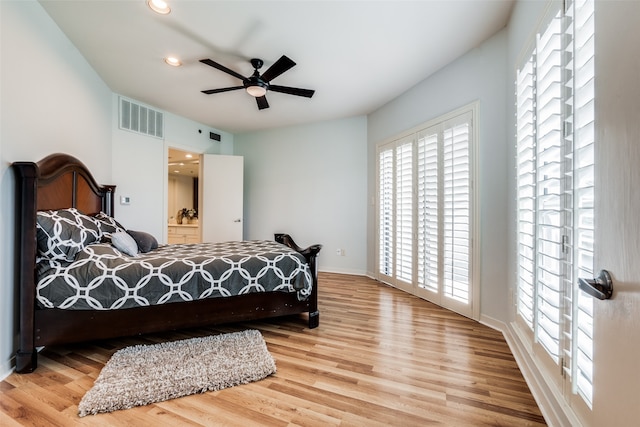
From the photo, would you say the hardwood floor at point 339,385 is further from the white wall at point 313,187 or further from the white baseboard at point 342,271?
the white wall at point 313,187

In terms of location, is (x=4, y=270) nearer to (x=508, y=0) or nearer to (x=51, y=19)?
(x=51, y=19)

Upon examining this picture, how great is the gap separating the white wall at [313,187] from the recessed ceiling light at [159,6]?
2953 millimetres

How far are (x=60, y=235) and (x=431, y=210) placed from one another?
11.0 feet

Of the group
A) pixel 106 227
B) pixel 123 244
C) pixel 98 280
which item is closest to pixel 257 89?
pixel 123 244

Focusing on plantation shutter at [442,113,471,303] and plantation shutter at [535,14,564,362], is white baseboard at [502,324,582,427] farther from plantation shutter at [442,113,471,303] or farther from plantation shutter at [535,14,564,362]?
plantation shutter at [442,113,471,303]

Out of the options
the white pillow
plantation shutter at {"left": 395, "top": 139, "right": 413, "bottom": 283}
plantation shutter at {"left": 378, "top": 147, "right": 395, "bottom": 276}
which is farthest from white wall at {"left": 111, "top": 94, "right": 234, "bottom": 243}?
plantation shutter at {"left": 395, "top": 139, "right": 413, "bottom": 283}

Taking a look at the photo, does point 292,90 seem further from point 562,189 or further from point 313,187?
point 562,189

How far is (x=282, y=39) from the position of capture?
2.48m

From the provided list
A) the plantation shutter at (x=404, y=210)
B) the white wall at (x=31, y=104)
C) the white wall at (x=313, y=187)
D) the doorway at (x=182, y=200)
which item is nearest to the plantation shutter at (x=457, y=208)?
the plantation shutter at (x=404, y=210)

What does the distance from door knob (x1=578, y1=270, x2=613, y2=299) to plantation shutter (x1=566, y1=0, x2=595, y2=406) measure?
0.13 metres

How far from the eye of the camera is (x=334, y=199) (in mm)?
4766

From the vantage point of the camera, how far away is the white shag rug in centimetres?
154

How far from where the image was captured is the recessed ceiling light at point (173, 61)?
9.17ft

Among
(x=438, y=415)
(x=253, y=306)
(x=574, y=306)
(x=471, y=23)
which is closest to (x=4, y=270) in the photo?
(x=253, y=306)
